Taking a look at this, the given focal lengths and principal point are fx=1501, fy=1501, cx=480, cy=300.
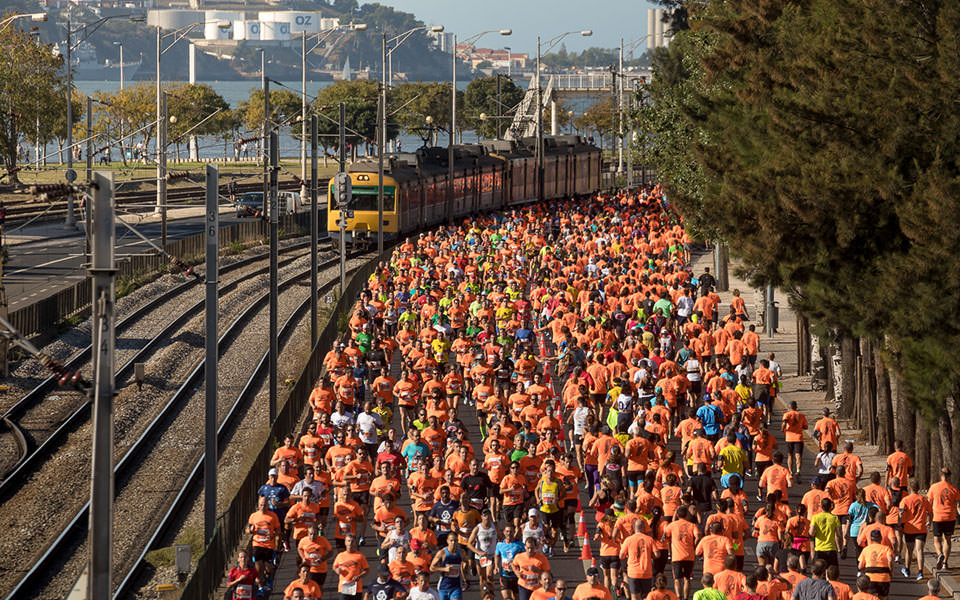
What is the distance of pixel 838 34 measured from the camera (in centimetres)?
2047

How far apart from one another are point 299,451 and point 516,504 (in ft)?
9.25

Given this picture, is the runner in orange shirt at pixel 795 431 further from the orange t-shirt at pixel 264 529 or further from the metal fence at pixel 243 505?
the orange t-shirt at pixel 264 529

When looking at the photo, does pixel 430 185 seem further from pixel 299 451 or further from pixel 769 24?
pixel 299 451

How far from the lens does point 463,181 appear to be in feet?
214

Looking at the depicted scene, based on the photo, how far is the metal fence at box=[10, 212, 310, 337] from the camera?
119 ft

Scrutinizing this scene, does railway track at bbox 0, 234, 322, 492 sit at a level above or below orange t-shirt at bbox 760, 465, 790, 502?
below

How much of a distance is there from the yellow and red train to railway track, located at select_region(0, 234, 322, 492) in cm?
1228

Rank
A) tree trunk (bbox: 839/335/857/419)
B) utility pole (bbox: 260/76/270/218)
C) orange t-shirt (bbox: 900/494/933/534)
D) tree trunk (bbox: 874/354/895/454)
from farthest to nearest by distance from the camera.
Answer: utility pole (bbox: 260/76/270/218) → tree trunk (bbox: 839/335/857/419) → tree trunk (bbox: 874/354/895/454) → orange t-shirt (bbox: 900/494/933/534)

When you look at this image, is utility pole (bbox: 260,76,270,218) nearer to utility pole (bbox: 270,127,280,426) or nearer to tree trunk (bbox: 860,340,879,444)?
utility pole (bbox: 270,127,280,426)

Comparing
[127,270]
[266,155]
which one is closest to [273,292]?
[266,155]

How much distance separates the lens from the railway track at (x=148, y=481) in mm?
19312

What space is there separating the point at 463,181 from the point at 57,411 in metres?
37.5

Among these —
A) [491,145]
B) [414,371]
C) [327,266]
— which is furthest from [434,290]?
[491,145]

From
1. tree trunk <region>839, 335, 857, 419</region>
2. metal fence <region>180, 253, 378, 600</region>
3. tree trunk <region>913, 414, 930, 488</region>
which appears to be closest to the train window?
metal fence <region>180, 253, 378, 600</region>
